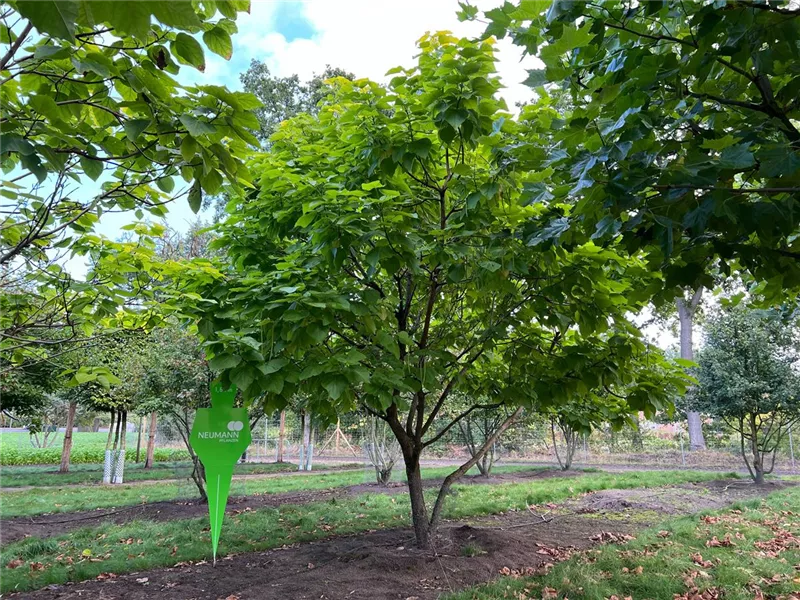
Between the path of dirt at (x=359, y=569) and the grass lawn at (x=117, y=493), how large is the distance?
5.57m

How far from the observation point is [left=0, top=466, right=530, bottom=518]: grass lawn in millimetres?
9938

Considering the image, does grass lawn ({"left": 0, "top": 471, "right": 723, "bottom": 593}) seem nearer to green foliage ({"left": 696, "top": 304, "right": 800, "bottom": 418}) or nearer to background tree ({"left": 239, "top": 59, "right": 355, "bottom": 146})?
green foliage ({"left": 696, "top": 304, "right": 800, "bottom": 418})

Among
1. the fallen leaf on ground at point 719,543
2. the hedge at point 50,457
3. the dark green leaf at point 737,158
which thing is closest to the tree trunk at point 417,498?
the fallen leaf on ground at point 719,543

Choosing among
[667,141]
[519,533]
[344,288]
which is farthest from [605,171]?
[519,533]

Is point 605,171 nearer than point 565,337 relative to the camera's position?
Yes

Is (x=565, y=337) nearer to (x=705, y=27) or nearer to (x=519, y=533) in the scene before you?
(x=519, y=533)

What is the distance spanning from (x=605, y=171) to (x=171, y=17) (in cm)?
175

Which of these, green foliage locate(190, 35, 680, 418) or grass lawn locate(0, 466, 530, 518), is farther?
grass lawn locate(0, 466, 530, 518)

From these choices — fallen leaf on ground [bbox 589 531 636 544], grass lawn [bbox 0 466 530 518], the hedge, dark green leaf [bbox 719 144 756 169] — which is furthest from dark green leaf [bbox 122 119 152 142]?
the hedge

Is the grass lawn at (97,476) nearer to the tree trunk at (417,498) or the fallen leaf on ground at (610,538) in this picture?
the tree trunk at (417,498)

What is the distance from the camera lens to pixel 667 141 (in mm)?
2273

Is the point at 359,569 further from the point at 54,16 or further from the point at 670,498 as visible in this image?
the point at 670,498

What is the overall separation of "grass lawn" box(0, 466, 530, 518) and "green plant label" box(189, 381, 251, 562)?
19.8ft

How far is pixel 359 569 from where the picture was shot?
486 cm
